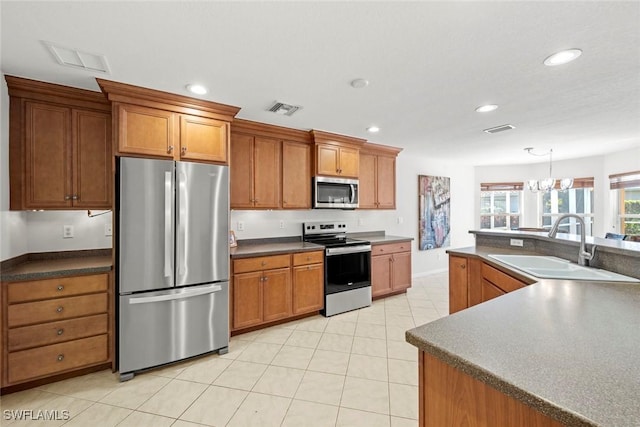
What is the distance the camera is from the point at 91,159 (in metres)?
2.37

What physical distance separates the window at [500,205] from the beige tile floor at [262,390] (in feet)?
16.8

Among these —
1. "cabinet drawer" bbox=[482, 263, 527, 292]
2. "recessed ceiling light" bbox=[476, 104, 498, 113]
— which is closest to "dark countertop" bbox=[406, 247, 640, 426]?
"cabinet drawer" bbox=[482, 263, 527, 292]

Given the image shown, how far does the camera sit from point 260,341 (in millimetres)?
2740

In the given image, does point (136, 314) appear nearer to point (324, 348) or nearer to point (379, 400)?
→ point (324, 348)

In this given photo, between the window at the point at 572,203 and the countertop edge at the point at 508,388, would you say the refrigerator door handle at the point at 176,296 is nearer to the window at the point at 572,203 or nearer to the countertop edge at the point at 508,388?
the countertop edge at the point at 508,388

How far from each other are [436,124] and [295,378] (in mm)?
3126

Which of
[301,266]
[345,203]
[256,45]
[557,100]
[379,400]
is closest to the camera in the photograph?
[256,45]

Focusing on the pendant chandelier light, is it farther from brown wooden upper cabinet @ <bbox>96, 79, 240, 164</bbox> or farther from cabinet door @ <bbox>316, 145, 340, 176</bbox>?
brown wooden upper cabinet @ <bbox>96, 79, 240, 164</bbox>

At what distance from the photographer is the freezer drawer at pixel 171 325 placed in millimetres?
2152

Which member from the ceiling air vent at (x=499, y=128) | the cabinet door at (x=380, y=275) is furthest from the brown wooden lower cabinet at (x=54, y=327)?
the ceiling air vent at (x=499, y=128)

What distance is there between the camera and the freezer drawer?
2152 millimetres

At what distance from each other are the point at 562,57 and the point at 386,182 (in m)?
2.78

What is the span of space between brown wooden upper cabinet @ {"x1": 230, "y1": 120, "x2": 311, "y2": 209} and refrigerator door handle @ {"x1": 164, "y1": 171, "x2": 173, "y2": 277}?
808mm

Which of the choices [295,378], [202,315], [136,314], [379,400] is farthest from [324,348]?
[136,314]
